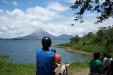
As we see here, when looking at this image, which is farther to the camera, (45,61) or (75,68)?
(75,68)

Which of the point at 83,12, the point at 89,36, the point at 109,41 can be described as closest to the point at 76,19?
the point at 83,12

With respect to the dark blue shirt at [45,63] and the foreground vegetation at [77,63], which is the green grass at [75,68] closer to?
the foreground vegetation at [77,63]

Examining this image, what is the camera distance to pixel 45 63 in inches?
235

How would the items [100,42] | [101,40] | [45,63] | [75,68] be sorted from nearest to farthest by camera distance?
[45,63], [75,68], [101,40], [100,42]

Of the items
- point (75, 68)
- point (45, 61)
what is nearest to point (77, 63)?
point (75, 68)

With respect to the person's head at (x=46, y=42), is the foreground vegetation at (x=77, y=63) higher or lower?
lower

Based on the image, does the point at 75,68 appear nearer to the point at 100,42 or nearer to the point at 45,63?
the point at 45,63

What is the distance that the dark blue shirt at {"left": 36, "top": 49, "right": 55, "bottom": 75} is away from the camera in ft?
19.5

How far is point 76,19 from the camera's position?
15.8 metres

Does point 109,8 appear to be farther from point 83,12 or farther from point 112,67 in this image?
point 112,67

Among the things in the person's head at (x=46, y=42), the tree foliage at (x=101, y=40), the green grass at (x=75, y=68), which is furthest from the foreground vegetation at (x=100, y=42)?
the person's head at (x=46, y=42)

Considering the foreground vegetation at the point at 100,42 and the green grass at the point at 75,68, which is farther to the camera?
the foreground vegetation at the point at 100,42

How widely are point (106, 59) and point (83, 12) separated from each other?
350 cm

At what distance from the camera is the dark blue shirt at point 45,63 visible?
5.94m
